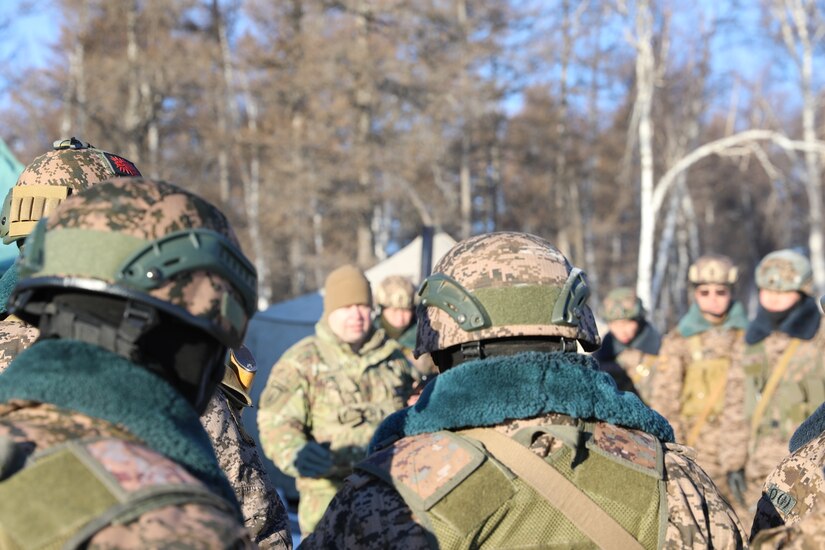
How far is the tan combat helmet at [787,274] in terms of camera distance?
256 inches

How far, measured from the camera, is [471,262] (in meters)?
2.76

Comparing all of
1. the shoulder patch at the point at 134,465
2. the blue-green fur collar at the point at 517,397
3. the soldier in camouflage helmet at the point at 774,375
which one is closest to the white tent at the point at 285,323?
the soldier in camouflage helmet at the point at 774,375

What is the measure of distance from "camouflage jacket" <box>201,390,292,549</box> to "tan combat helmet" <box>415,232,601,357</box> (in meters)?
0.76

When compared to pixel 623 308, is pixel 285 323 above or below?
below

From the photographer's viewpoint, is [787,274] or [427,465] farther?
[787,274]

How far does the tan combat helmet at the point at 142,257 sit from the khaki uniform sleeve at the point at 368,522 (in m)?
0.61

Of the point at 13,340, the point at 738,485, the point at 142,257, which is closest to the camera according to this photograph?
the point at 142,257

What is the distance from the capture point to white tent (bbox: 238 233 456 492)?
11.3 metres

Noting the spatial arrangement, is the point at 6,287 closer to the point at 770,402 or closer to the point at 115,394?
the point at 115,394

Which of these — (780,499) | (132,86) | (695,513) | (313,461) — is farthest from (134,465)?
(132,86)

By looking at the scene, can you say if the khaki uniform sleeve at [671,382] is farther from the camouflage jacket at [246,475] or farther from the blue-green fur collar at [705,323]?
the camouflage jacket at [246,475]

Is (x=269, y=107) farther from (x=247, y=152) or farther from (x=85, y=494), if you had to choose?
(x=85, y=494)

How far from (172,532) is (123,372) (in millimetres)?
346

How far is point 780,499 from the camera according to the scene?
283cm
